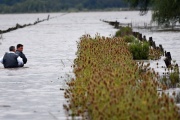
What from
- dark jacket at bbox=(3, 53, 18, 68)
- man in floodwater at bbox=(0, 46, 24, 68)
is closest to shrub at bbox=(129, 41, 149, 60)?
man in floodwater at bbox=(0, 46, 24, 68)

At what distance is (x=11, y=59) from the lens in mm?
26625

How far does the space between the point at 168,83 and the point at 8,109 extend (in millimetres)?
5762

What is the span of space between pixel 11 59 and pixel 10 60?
158mm

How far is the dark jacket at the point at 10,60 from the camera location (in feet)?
86.6

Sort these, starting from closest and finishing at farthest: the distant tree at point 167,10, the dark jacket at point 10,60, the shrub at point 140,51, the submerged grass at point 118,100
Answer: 1. the submerged grass at point 118,100
2. the dark jacket at point 10,60
3. the shrub at point 140,51
4. the distant tree at point 167,10

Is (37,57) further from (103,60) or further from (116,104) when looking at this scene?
(116,104)

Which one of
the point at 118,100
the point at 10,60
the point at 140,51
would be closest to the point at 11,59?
the point at 10,60

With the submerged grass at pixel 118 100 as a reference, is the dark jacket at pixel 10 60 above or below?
below

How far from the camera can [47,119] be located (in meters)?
15.0

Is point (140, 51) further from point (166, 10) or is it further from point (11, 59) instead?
point (166, 10)

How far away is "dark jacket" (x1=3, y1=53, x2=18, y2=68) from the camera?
86.6 ft

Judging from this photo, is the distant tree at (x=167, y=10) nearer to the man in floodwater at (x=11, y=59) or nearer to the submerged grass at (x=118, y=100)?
the man in floodwater at (x=11, y=59)

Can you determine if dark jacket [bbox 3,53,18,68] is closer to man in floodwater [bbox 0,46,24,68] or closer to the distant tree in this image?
man in floodwater [bbox 0,46,24,68]

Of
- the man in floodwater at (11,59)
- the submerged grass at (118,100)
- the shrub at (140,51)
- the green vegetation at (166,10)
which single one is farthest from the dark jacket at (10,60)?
the green vegetation at (166,10)
